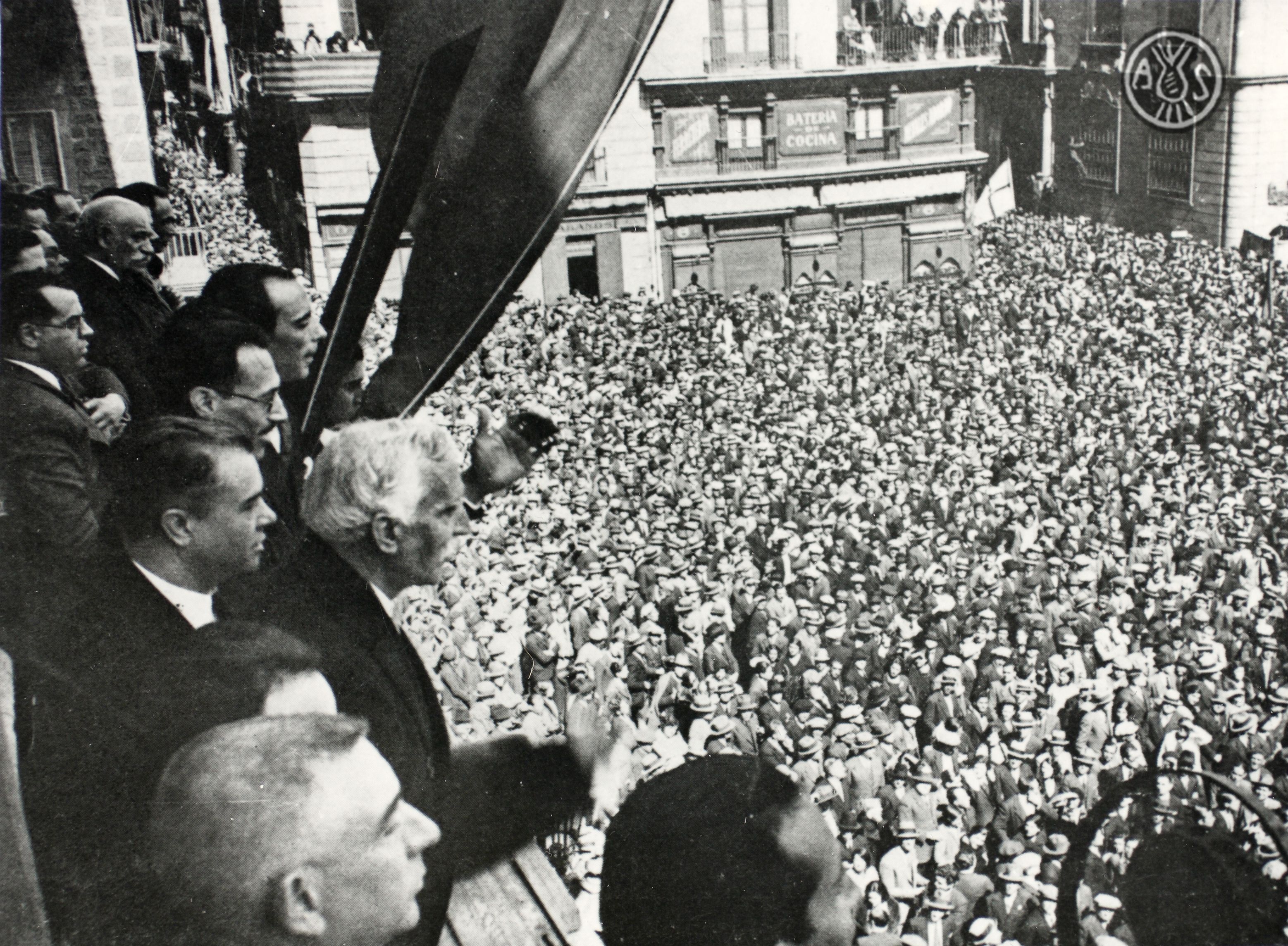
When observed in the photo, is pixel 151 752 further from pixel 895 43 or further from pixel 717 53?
pixel 895 43

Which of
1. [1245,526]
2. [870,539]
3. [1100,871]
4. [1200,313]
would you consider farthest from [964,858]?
[1200,313]

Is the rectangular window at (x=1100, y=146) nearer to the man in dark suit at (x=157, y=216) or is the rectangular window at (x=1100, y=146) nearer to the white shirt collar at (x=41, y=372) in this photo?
the man in dark suit at (x=157, y=216)

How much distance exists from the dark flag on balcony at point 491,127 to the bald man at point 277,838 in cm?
86

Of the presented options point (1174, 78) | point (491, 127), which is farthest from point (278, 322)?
point (1174, 78)

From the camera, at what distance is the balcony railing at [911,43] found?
67.3ft

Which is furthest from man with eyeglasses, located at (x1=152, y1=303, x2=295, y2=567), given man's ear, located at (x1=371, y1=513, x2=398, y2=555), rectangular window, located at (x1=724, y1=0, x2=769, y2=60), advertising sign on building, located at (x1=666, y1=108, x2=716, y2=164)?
rectangular window, located at (x1=724, y1=0, x2=769, y2=60)

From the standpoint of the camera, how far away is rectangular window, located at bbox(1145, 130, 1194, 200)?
21281mm

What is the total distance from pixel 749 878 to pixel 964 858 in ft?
12.6

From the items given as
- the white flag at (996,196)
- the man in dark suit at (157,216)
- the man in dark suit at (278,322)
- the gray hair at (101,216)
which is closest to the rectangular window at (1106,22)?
the white flag at (996,196)

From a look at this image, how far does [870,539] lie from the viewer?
8.20 m

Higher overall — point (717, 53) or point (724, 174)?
point (717, 53)

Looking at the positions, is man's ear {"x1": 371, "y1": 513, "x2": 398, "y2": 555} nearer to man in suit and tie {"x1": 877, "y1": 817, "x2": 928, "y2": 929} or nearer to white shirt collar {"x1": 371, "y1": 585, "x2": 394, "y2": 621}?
white shirt collar {"x1": 371, "y1": 585, "x2": 394, "y2": 621}

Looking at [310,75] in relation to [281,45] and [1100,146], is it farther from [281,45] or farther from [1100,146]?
[1100,146]

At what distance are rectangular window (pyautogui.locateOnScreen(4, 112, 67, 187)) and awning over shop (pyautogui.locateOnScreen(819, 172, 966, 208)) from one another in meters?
16.9
